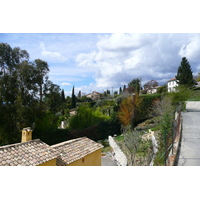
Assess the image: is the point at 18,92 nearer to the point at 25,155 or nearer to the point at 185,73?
the point at 25,155

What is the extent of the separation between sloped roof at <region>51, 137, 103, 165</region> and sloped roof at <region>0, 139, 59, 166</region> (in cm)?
49

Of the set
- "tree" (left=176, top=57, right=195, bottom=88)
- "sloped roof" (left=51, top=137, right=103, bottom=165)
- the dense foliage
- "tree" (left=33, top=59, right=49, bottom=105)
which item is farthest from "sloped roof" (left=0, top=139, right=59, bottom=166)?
"tree" (left=176, top=57, right=195, bottom=88)

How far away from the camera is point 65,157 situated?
4090 millimetres

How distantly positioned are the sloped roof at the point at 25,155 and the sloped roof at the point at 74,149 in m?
0.49

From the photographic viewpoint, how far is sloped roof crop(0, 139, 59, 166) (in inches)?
130

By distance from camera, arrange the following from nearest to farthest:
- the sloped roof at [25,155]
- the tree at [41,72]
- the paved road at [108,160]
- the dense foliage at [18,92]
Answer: the sloped roof at [25,155], the paved road at [108,160], the dense foliage at [18,92], the tree at [41,72]

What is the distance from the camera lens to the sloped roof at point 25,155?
3295 millimetres

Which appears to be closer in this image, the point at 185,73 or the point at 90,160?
the point at 90,160

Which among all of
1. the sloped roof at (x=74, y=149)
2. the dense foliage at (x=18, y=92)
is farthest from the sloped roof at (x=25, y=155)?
the dense foliage at (x=18, y=92)

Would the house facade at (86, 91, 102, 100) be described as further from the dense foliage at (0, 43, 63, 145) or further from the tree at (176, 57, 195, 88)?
the dense foliage at (0, 43, 63, 145)

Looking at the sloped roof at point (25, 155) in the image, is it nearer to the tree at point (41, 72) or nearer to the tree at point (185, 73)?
the tree at point (41, 72)

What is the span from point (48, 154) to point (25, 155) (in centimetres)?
49

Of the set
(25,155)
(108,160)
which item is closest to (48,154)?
(25,155)

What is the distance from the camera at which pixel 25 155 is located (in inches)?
140
